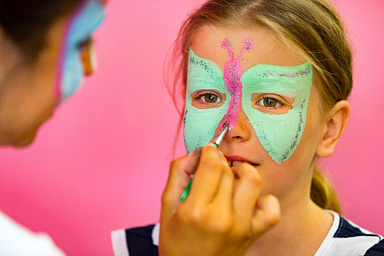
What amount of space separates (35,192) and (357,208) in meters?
1.42

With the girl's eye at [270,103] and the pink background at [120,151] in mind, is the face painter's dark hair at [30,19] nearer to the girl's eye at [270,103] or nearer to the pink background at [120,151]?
the girl's eye at [270,103]

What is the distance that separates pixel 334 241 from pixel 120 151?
→ 1.04m

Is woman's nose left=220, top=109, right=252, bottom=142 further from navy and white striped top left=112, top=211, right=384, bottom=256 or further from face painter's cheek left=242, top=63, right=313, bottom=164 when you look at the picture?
navy and white striped top left=112, top=211, right=384, bottom=256

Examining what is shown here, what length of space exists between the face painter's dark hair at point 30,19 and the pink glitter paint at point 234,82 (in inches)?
16.6

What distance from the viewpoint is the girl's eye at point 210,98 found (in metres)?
1.02

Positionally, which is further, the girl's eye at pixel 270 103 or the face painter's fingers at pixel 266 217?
the girl's eye at pixel 270 103

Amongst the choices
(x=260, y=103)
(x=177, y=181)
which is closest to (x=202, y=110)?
(x=260, y=103)

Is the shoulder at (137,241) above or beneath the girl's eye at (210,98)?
beneath

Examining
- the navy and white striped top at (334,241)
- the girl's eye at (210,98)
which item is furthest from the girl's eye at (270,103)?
the navy and white striped top at (334,241)

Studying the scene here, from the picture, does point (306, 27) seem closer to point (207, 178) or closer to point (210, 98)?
point (210, 98)

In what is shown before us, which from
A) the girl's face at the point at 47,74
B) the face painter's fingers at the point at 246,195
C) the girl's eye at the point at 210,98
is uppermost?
the girl's face at the point at 47,74

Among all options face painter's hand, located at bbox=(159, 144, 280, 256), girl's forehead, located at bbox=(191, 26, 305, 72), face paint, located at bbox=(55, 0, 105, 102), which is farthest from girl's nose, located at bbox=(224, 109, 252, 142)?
face paint, located at bbox=(55, 0, 105, 102)

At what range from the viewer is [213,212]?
0.65 meters

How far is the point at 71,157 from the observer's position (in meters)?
1.83
